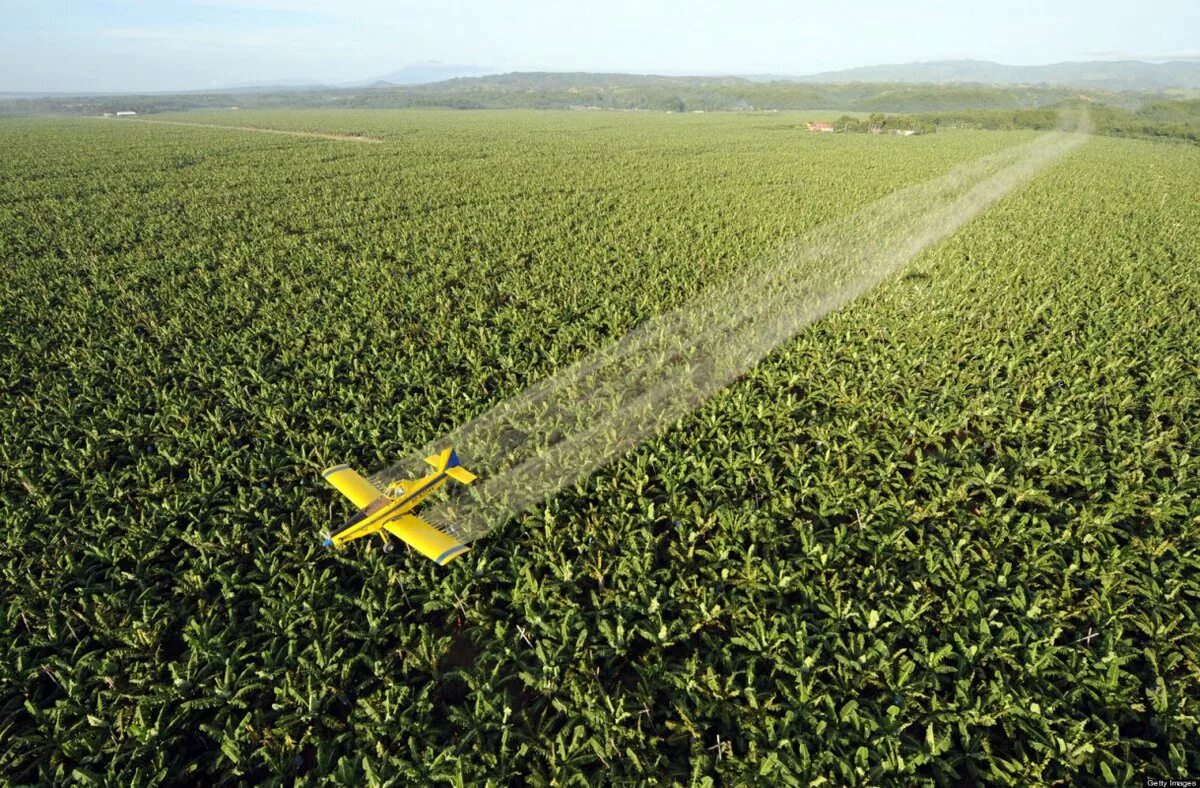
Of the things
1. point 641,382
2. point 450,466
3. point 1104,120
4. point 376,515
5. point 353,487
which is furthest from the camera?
point 1104,120

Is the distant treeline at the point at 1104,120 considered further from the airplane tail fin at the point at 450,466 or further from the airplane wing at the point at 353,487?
the airplane wing at the point at 353,487

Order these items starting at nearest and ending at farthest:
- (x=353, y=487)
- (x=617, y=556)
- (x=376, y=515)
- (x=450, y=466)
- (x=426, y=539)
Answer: (x=426, y=539) < (x=376, y=515) < (x=617, y=556) < (x=353, y=487) < (x=450, y=466)

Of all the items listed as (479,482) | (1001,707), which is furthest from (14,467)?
(1001,707)

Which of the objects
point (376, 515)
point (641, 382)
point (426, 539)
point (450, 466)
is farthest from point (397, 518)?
point (641, 382)

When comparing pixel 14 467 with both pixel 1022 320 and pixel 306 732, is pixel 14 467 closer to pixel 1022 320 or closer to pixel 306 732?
pixel 306 732

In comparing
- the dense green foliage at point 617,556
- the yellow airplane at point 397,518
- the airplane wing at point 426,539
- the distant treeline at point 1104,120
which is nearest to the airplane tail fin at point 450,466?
the yellow airplane at point 397,518

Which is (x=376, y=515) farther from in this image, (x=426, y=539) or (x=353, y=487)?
(x=353, y=487)

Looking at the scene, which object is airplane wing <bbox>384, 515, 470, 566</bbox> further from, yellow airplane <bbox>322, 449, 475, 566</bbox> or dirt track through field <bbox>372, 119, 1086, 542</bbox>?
dirt track through field <bbox>372, 119, 1086, 542</bbox>
